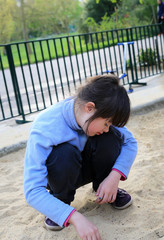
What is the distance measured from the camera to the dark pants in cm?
159

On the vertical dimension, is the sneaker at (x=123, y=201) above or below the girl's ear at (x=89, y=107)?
below

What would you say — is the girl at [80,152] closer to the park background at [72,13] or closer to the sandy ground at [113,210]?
the sandy ground at [113,210]

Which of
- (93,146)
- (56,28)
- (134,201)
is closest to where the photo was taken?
(93,146)

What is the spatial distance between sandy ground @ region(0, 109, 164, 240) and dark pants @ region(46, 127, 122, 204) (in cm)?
19

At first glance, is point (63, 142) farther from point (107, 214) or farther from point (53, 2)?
point (53, 2)

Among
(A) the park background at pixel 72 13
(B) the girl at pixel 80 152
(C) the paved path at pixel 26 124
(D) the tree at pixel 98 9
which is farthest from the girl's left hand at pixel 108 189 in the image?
(D) the tree at pixel 98 9

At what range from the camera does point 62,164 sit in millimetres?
1586

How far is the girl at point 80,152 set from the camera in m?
1.40

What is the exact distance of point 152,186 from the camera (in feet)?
6.80

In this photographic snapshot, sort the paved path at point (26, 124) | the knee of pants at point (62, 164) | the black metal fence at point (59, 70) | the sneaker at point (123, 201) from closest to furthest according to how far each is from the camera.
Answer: the knee of pants at point (62, 164), the sneaker at point (123, 201), the paved path at point (26, 124), the black metal fence at point (59, 70)

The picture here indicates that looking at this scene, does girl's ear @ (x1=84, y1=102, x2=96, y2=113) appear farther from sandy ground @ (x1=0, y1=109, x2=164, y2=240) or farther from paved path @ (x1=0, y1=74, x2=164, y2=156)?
paved path @ (x1=0, y1=74, x2=164, y2=156)

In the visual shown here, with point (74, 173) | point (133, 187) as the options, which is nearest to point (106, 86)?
point (74, 173)

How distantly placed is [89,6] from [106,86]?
21.0 meters

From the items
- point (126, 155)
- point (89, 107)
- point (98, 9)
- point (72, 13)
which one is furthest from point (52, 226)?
point (72, 13)
